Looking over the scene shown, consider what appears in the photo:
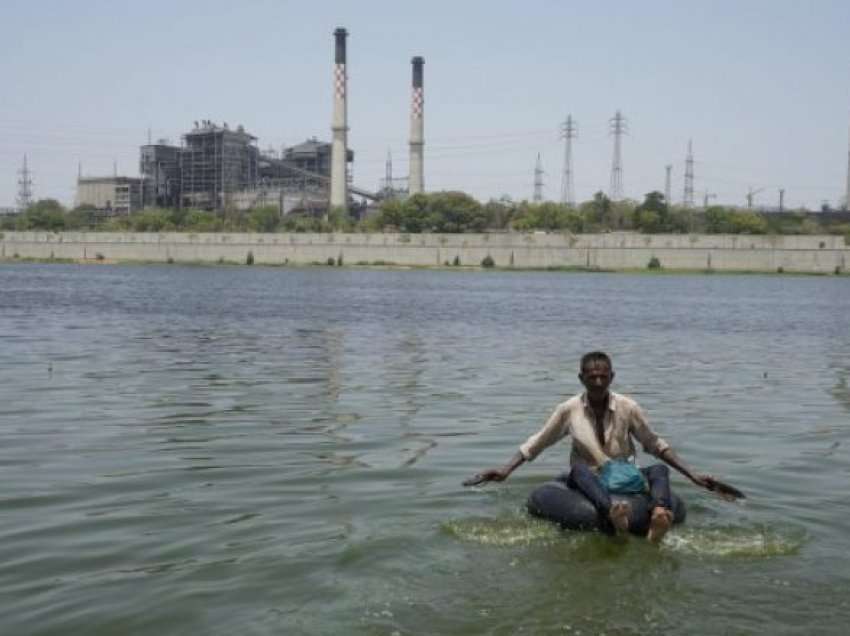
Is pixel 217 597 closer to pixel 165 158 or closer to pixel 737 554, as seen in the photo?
pixel 737 554

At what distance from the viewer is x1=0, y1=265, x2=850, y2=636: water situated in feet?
25.5

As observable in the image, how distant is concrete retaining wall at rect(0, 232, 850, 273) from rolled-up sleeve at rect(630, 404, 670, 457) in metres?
101

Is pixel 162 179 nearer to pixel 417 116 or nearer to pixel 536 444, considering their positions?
pixel 417 116

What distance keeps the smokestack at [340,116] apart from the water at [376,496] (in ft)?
358

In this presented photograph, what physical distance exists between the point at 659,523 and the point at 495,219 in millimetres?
143054

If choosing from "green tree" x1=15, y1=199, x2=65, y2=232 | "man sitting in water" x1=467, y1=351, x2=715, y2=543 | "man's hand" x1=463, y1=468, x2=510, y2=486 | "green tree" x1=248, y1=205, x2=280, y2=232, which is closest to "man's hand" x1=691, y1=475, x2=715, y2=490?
"man sitting in water" x1=467, y1=351, x2=715, y2=543

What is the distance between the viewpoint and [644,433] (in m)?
9.68

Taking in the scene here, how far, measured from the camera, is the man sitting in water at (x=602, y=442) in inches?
368

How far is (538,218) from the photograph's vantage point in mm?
142625

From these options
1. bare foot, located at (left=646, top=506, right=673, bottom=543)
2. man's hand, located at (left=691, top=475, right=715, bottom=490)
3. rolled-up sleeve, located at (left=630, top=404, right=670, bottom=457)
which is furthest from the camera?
man's hand, located at (left=691, top=475, right=715, bottom=490)

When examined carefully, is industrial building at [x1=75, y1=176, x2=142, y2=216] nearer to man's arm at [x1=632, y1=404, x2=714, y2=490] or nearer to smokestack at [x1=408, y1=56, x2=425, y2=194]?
smokestack at [x1=408, y1=56, x2=425, y2=194]

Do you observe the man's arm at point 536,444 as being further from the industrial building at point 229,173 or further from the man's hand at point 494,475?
the industrial building at point 229,173

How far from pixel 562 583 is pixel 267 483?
4.39 metres

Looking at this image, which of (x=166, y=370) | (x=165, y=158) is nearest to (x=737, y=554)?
(x=166, y=370)
